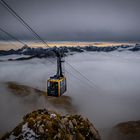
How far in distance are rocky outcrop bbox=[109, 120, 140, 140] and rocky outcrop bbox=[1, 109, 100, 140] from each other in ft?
292

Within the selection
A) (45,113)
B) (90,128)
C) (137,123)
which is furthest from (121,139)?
(45,113)

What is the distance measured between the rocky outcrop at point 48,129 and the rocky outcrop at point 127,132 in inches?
3501

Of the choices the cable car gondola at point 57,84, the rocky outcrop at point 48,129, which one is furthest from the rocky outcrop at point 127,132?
the cable car gondola at point 57,84

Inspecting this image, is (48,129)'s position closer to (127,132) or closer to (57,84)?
(57,84)

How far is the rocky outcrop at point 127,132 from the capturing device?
131500 millimetres

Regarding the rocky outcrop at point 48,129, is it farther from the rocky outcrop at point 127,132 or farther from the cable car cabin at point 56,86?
the rocky outcrop at point 127,132

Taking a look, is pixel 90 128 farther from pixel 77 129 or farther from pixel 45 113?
pixel 45 113

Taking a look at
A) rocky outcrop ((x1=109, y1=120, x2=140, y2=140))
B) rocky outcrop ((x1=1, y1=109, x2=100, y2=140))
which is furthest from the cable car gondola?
rocky outcrop ((x1=109, y1=120, x2=140, y2=140))

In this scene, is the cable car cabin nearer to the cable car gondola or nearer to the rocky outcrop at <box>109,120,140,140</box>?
the cable car gondola

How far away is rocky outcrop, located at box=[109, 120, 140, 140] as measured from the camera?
431 feet

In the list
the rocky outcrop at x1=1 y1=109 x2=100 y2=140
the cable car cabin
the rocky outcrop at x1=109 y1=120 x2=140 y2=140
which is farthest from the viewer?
the rocky outcrop at x1=109 y1=120 x2=140 y2=140

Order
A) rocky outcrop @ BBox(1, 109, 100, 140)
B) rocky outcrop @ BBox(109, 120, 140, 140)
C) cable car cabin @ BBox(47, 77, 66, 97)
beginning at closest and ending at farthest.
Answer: rocky outcrop @ BBox(1, 109, 100, 140) → cable car cabin @ BBox(47, 77, 66, 97) → rocky outcrop @ BBox(109, 120, 140, 140)

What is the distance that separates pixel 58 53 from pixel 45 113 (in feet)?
43.2

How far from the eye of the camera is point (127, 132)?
136125 mm
